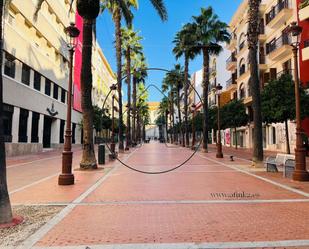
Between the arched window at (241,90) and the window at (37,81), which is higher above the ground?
the arched window at (241,90)

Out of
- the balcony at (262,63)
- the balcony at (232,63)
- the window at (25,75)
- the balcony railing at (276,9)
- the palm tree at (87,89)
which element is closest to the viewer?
the palm tree at (87,89)

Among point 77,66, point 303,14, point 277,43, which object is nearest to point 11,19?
point 77,66

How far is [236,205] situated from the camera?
26.8 ft

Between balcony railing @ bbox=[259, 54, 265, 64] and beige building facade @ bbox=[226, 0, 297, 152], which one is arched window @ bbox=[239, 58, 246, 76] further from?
balcony railing @ bbox=[259, 54, 265, 64]

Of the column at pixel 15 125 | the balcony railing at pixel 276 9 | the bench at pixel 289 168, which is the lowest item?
the bench at pixel 289 168

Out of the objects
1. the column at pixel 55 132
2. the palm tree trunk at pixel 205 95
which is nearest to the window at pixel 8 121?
the column at pixel 55 132

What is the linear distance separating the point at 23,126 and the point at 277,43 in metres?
24.1

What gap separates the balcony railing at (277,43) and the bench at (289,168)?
2081 centimetres

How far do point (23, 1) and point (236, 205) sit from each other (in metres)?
25.8

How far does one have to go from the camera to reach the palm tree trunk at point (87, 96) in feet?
52.5

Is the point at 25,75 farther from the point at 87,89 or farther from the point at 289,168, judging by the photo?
the point at 289,168

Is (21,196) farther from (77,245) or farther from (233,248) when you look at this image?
(233,248)

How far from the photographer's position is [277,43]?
34562mm

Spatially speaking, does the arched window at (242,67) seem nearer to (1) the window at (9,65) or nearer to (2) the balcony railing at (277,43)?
(2) the balcony railing at (277,43)
